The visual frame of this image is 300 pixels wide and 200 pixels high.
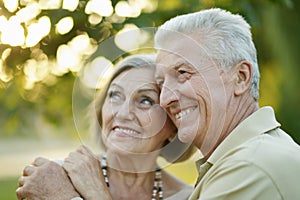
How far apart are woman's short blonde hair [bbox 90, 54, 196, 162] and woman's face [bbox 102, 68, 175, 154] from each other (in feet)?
0.07

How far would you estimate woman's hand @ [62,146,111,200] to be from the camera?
2684 mm

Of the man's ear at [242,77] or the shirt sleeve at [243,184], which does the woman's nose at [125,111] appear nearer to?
the man's ear at [242,77]

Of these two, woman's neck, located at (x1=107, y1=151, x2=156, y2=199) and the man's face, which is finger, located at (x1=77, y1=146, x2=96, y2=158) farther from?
the man's face

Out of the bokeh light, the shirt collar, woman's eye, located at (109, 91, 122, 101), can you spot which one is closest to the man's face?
the shirt collar

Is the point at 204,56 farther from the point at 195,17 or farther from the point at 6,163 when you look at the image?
the point at 6,163

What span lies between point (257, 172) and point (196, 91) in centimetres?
52

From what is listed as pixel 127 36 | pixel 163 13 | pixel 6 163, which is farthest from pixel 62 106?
pixel 6 163

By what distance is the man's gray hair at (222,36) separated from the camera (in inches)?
98.5

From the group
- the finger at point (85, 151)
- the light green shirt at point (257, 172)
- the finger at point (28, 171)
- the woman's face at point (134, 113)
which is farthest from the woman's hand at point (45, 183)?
the light green shirt at point (257, 172)

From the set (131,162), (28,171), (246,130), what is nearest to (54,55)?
(131,162)

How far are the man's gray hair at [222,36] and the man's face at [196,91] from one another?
0.03 metres

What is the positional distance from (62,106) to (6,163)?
13.2 meters

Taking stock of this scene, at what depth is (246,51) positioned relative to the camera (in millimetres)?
2529

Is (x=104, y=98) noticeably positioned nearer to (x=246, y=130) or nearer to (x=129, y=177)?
(x=129, y=177)
